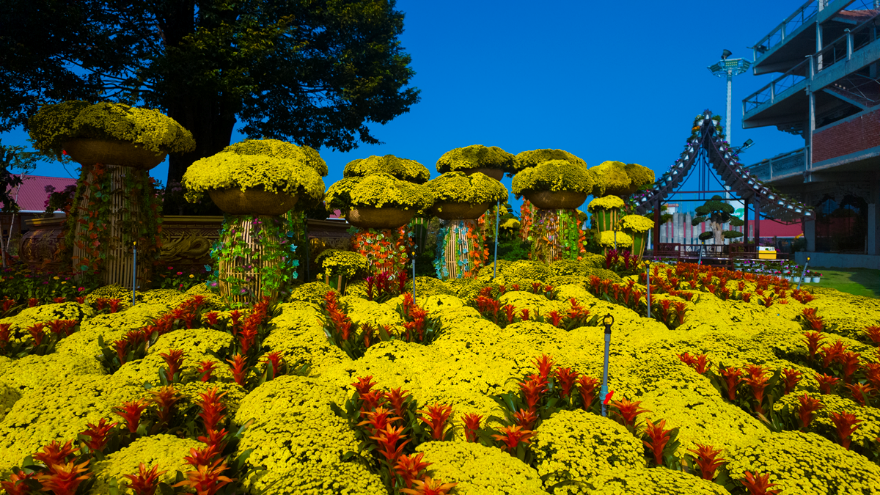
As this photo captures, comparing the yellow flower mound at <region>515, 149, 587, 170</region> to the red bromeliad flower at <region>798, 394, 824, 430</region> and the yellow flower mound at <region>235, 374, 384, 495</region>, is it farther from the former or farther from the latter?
the yellow flower mound at <region>235, 374, 384, 495</region>

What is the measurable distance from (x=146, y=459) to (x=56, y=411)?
39.7 inches

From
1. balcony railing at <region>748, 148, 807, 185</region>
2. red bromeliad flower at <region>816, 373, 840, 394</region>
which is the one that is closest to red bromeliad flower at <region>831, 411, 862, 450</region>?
red bromeliad flower at <region>816, 373, 840, 394</region>

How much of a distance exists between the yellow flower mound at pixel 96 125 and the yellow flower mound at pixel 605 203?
1126 centimetres

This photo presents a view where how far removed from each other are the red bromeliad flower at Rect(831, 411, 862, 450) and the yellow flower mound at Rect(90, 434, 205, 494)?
3.87 meters

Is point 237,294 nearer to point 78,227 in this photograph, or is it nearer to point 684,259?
point 78,227

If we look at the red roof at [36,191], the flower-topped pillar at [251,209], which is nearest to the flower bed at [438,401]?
the flower-topped pillar at [251,209]

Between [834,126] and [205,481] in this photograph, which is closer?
[205,481]

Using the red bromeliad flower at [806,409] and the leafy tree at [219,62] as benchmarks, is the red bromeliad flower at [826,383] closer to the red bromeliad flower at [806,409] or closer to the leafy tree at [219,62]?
the red bromeliad flower at [806,409]

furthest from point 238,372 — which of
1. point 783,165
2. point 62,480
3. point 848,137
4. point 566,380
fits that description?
point 783,165

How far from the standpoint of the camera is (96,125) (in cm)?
620

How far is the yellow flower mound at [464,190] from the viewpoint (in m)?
7.87

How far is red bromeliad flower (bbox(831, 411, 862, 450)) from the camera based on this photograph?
8.91 feet

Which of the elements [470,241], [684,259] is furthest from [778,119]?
[470,241]

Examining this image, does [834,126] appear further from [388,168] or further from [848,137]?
[388,168]
